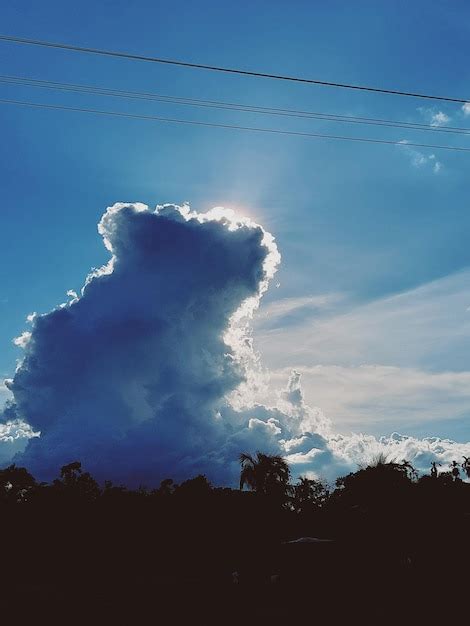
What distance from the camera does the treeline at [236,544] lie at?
19359 mm

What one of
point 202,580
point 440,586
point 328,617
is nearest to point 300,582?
point 328,617

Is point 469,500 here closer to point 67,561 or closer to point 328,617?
point 328,617

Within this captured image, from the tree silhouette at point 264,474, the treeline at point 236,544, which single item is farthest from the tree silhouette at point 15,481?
the tree silhouette at point 264,474

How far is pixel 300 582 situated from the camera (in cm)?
1839

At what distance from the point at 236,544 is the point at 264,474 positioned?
23.2ft

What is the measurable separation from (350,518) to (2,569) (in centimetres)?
2122

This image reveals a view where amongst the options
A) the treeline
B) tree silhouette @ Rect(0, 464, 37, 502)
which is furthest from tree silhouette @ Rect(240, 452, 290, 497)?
tree silhouette @ Rect(0, 464, 37, 502)

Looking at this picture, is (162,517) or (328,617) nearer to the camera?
(328,617)

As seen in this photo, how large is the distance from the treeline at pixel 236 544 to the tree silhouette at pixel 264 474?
0.08 meters

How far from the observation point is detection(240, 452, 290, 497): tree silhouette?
134ft

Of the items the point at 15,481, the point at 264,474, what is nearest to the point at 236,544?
the point at 264,474

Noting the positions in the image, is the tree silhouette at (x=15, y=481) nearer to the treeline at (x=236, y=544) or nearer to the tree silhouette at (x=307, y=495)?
the treeline at (x=236, y=544)

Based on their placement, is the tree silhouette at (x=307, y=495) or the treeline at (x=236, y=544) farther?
the tree silhouette at (x=307, y=495)

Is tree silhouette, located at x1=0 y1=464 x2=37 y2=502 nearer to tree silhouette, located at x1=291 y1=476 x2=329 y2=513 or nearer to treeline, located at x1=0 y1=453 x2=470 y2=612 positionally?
treeline, located at x1=0 y1=453 x2=470 y2=612
